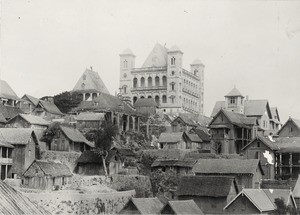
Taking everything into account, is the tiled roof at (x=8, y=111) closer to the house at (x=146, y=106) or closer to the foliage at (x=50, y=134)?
the foliage at (x=50, y=134)

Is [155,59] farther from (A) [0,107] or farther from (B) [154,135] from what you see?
(A) [0,107]

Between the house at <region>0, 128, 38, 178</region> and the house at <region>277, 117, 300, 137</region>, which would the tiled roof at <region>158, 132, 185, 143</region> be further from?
the house at <region>0, 128, 38, 178</region>

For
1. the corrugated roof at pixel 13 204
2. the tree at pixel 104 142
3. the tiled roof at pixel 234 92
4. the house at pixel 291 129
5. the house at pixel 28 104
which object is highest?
the tiled roof at pixel 234 92

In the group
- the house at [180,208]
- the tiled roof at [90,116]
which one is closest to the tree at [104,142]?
the tiled roof at [90,116]

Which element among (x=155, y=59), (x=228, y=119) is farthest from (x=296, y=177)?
(x=155, y=59)

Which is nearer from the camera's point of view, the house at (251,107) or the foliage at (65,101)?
the foliage at (65,101)

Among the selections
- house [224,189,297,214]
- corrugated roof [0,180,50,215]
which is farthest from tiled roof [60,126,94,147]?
corrugated roof [0,180,50,215]

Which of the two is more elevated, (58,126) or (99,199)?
(58,126)

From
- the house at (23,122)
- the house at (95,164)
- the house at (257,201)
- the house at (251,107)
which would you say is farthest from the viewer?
the house at (251,107)
